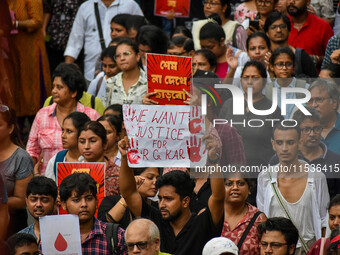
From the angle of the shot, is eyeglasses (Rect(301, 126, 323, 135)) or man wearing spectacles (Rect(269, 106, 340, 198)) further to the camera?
eyeglasses (Rect(301, 126, 323, 135))

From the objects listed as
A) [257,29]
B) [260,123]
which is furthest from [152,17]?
[260,123]

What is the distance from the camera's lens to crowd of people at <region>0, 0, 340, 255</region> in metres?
5.97

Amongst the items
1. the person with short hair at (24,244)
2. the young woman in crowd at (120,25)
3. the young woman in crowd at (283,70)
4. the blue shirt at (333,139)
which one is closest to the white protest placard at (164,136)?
the person with short hair at (24,244)

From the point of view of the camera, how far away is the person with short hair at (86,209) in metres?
5.87

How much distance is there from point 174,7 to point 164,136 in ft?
18.3

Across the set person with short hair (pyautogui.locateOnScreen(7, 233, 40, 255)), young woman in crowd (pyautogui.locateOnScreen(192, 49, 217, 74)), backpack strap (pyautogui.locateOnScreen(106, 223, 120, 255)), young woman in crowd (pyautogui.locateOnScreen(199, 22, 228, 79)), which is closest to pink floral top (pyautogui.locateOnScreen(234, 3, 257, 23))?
young woman in crowd (pyautogui.locateOnScreen(199, 22, 228, 79))

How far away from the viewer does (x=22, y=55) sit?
10664 millimetres

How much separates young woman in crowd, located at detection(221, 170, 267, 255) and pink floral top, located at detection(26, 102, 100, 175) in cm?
246

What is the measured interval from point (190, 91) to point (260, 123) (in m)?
1.61

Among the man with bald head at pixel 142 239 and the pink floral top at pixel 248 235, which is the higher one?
the man with bald head at pixel 142 239

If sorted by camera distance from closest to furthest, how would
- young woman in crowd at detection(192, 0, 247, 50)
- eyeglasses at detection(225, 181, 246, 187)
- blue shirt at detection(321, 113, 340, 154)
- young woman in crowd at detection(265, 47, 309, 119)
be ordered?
eyeglasses at detection(225, 181, 246, 187) < blue shirt at detection(321, 113, 340, 154) < young woman in crowd at detection(265, 47, 309, 119) < young woman in crowd at detection(192, 0, 247, 50)

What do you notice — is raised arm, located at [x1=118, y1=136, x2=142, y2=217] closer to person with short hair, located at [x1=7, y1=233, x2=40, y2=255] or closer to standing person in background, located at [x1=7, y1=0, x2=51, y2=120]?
person with short hair, located at [x1=7, y1=233, x2=40, y2=255]

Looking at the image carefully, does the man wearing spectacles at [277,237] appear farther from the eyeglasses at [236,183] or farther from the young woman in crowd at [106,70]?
the young woman in crowd at [106,70]

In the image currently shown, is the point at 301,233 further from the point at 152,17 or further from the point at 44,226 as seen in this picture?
the point at 152,17
